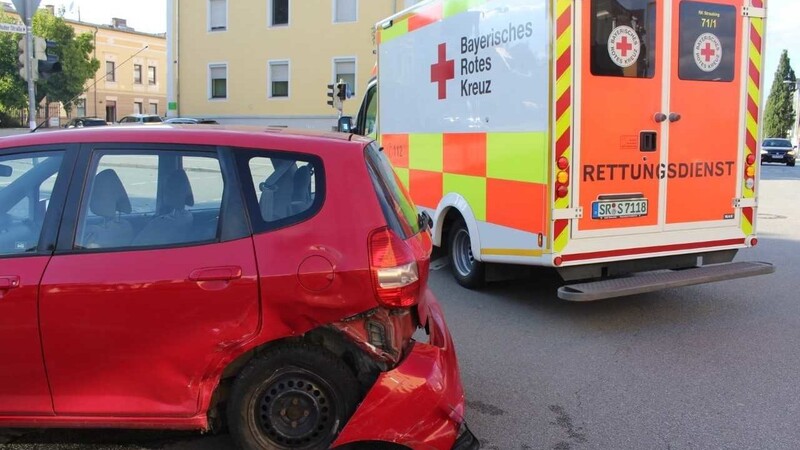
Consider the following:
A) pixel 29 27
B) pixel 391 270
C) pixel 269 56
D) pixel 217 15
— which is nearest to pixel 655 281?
pixel 391 270

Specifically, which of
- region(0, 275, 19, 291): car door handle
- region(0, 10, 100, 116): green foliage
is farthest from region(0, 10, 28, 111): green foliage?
region(0, 275, 19, 291): car door handle

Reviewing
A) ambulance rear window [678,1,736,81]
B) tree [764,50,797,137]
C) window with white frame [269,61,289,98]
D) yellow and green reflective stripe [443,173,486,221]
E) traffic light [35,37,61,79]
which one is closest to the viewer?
ambulance rear window [678,1,736,81]

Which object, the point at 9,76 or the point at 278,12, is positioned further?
the point at 9,76

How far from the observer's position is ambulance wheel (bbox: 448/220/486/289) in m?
6.75

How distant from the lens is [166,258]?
3.00 metres

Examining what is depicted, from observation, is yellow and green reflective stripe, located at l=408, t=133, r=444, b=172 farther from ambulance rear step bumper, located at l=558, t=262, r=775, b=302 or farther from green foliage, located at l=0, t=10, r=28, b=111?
green foliage, located at l=0, t=10, r=28, b=111

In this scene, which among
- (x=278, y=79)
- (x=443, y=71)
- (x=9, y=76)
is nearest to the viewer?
(x=443, y=71)

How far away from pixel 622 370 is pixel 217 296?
2950mm

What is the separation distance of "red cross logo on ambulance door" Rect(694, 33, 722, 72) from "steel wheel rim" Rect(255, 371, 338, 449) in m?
4.38

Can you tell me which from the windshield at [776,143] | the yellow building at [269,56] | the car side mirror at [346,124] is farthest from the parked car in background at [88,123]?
the windshield at [776,143]

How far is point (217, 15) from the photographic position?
1420 inches

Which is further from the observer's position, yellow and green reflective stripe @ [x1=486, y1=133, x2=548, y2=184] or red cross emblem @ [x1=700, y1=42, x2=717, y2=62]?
red cross emblem @ [x1=700, y1=42, x2=717, y2=62]

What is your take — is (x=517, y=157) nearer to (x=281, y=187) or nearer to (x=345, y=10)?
(x=281, y=187)

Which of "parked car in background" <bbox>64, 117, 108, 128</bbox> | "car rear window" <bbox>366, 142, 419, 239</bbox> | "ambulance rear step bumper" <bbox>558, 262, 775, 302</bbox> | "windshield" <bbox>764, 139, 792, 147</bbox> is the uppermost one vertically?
"windshield" <bbox>764, 139, 792, 147</bbox>
